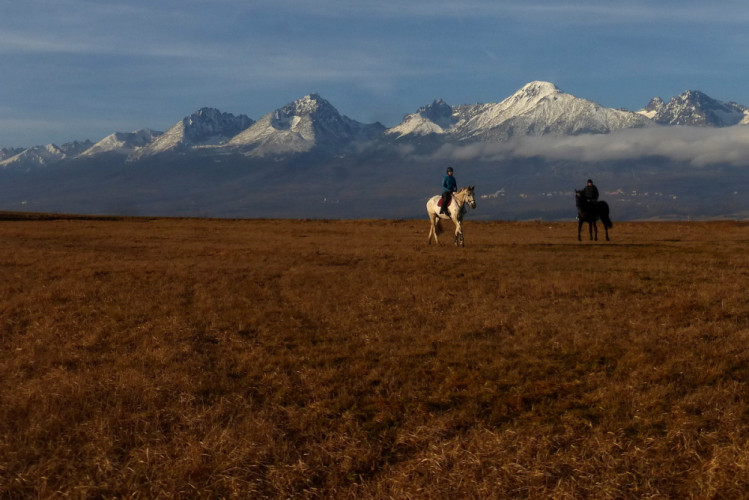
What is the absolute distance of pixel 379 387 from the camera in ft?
35.4

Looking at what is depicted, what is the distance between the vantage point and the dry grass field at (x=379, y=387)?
759 cm

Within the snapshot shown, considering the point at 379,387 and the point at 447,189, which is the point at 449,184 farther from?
the point at 379,387

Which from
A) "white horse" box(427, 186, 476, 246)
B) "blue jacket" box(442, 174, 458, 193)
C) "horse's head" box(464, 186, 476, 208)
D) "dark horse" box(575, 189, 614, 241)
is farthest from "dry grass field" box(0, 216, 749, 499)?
"dark horse" box(575, 189, 614, 241)

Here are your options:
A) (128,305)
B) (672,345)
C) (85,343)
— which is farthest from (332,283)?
(672,345)

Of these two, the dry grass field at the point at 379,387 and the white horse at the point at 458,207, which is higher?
the white horse at the point at 458,207

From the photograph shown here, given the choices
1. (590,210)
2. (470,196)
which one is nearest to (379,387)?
(470,196)

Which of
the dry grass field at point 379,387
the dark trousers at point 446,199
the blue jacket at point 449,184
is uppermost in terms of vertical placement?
the blue jacket at point 449,184

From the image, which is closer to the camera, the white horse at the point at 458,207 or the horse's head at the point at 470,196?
the horse's head at the point at 470,196

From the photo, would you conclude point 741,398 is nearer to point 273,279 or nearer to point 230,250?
point 273,279

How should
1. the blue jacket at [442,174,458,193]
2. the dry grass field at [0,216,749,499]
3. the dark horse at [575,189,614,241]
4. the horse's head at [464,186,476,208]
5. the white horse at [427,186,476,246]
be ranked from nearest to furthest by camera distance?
the dry grass field at [0,216,749,499] < the horse's head at [464,186,476,208] < the white horse at [427,186,476,246] < the blue jacket at [442,174,458,193] < the dark horse at [575,189,614,241]

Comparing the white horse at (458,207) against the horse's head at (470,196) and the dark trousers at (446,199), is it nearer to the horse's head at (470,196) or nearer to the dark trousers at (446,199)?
the horse's head at (470,196)

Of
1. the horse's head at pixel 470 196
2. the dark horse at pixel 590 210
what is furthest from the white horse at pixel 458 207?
the dark horse at pixel 590 210

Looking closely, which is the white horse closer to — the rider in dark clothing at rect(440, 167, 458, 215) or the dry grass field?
the rider in dark clothing at rect(440, 167, 458, 215)

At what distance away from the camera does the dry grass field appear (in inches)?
299
